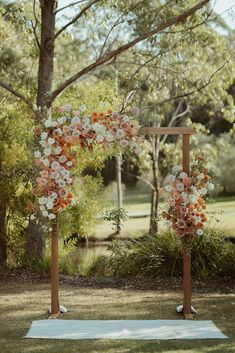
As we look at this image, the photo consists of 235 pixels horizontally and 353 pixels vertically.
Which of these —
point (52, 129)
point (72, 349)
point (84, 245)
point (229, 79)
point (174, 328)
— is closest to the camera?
point (72, 349)

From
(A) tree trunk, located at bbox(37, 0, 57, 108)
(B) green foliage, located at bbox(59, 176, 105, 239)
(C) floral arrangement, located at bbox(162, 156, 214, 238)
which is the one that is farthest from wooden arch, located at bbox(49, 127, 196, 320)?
(B) green foliage, located at bbox(59, 176, 105, 239)

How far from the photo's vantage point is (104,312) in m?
6.62

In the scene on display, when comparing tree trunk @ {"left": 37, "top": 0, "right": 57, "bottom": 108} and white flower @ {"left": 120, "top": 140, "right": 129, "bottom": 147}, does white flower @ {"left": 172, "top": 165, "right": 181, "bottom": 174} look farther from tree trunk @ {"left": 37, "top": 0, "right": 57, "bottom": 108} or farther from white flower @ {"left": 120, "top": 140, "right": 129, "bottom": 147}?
tree trunk @ {"left": 37, "top": 0, "right": 57, "bottom": 108}

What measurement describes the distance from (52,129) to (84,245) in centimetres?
812

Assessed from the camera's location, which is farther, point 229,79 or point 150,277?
point 229,79

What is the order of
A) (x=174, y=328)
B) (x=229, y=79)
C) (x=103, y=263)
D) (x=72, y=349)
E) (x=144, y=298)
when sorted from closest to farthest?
(x=72, y=349) < (x=174, y=328) < (x=144, y=298) < (x=103, y=263) < (x=229, y=79)

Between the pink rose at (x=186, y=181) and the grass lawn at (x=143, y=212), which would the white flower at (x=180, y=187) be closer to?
the pink rose at (x=186, y=181)

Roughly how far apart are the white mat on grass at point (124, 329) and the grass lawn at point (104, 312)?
0.13m

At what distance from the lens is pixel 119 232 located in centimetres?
1494

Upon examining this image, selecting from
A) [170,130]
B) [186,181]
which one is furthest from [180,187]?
[170,130]

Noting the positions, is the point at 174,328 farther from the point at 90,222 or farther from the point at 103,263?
the point at 90,222

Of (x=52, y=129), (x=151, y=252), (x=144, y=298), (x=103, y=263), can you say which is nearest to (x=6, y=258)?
(x=103, y=263)

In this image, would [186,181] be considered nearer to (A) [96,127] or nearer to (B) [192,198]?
(B) [192,198]

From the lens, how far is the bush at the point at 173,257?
8.55 metres
